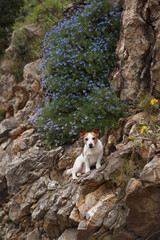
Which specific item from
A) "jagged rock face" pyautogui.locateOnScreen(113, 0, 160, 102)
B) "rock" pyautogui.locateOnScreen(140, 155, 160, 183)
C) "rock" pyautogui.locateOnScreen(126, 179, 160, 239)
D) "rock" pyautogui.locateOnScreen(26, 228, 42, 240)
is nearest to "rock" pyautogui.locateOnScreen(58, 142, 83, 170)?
"rock" pyautogui.locateOnScreen(26, 228, 42, 240)

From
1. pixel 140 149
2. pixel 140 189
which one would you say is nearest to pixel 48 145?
pixel 140 149

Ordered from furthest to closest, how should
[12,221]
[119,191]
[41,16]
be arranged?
[41,16]
[12,221]
[119,191]

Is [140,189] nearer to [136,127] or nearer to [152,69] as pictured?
[136,127]

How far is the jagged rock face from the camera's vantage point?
5637 millimetres

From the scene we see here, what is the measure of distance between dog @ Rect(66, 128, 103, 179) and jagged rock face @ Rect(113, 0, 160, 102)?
1429mm

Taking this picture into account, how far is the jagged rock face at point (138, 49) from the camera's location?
5.64 metres

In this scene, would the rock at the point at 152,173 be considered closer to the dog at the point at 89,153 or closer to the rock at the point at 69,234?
the dog at the point at 89,153

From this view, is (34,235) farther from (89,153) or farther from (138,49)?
(138,49)

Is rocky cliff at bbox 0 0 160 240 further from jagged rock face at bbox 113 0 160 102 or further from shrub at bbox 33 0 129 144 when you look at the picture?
shrub at bbox 33 0 129 144

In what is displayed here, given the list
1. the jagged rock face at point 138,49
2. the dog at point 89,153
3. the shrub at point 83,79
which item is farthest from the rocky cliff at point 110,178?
the shrub at point 83,79

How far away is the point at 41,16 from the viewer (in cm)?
1019

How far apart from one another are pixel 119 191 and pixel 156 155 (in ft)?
3.17

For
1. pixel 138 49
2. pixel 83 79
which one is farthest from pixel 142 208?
pixel 83 79

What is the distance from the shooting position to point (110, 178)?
4711mm
